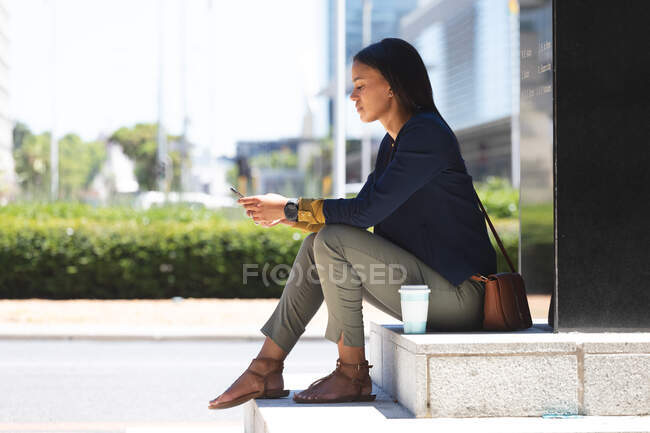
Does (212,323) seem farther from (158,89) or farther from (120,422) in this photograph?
(158,89)

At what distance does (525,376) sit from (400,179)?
913 millimetres

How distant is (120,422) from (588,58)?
127 inches

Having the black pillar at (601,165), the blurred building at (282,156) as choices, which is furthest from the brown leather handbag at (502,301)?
the blurred building at (282,156)

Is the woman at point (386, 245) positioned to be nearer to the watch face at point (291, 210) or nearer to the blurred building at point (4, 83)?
the watch face at point (291, 210)

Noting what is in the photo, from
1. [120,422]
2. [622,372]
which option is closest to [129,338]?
[120,422]

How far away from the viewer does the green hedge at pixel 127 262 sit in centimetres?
1311

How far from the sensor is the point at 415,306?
11.6ft

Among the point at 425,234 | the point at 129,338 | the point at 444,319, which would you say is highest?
the point at 425,234

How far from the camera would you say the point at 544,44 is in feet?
13.4

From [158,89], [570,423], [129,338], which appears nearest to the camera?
[570,423]

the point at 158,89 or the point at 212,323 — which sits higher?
the point at 158,89

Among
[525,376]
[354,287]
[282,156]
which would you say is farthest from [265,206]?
[282,156]

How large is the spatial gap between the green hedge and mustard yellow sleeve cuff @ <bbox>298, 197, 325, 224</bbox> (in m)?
9.47

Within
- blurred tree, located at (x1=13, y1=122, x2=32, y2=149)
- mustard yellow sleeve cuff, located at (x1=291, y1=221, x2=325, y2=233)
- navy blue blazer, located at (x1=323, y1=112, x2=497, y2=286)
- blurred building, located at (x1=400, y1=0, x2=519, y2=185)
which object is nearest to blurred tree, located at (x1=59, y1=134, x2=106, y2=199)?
blurred tree, located at (x1=13, y1=122, x2=32, y2=149)
